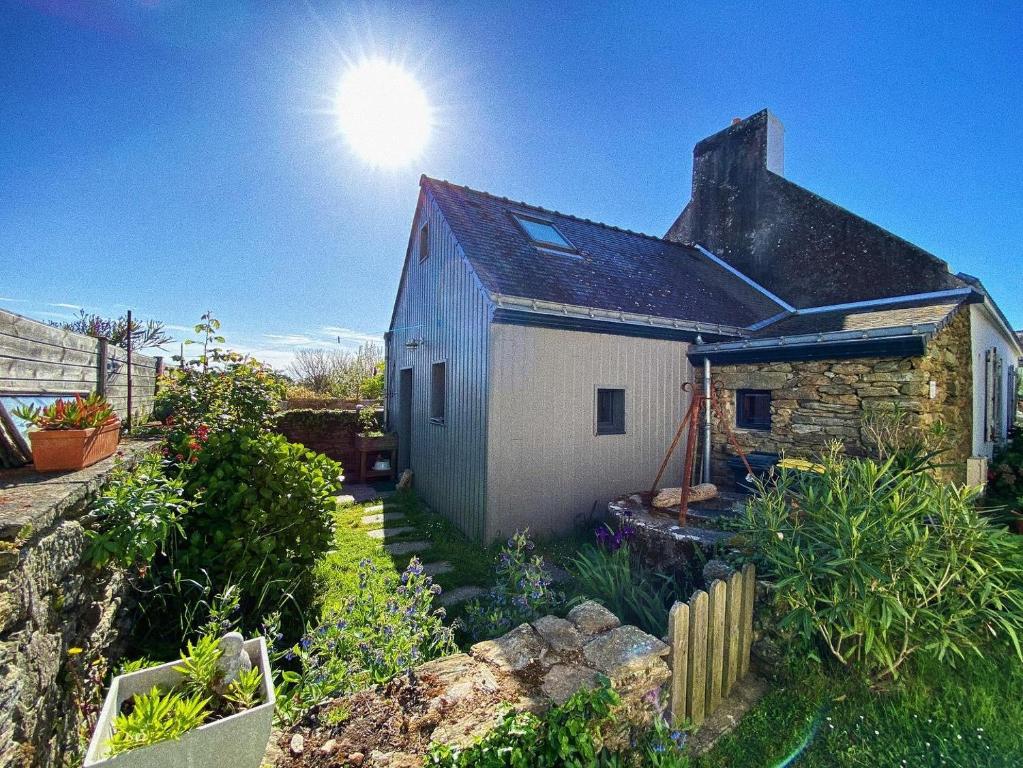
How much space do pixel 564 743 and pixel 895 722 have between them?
2270 millimetres

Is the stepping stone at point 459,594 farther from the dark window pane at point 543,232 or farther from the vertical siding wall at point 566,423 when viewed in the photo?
the dark window pane at point 543,232

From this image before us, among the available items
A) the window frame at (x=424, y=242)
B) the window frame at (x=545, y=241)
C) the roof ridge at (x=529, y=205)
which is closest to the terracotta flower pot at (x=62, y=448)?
the window frame at (x=424, y=242)

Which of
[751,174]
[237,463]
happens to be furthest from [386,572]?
[751,174]

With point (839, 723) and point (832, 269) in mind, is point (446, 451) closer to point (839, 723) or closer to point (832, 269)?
point (839, 723)

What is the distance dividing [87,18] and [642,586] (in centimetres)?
739

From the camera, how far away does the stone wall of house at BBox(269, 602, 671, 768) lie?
63.7 inches

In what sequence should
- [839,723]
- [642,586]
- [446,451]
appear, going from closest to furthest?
[839,723]
[642,586]
[446,451]

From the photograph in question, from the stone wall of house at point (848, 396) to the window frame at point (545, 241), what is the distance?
3407mm

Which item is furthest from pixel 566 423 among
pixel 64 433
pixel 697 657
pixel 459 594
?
pixel 64 433

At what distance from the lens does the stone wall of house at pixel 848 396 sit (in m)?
5.36

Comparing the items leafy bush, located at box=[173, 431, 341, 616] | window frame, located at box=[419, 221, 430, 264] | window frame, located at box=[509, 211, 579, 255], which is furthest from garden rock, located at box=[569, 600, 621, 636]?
window frame, located at box=[419, 221, 430, 264]

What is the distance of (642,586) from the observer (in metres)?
3.78

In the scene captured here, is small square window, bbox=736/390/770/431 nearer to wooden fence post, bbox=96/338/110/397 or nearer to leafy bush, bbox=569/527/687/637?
leafy bush, bbox=569/527/687/637

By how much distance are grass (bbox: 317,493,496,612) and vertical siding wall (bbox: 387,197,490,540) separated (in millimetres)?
265
